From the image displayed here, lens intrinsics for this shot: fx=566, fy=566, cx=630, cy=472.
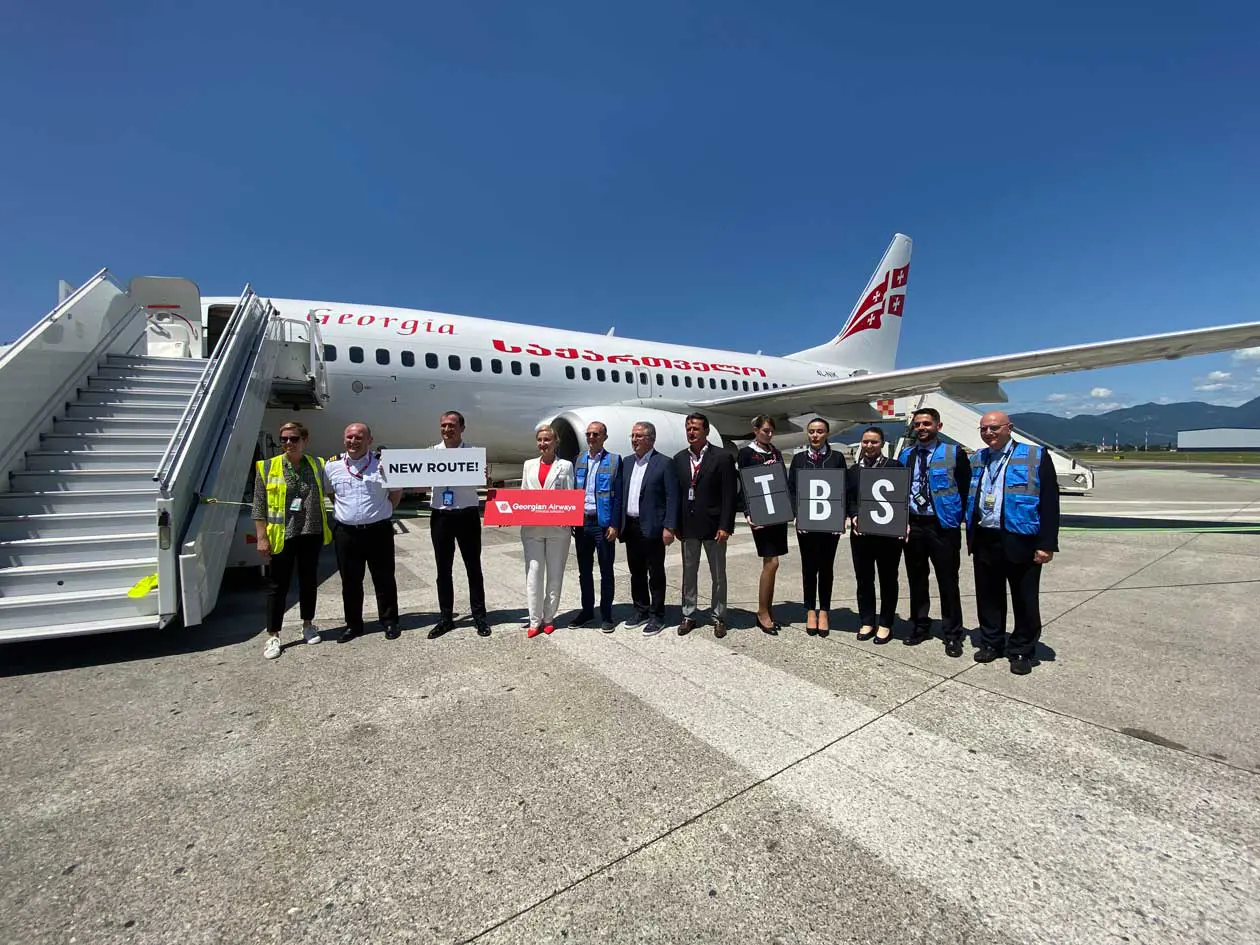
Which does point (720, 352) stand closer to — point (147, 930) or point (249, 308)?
point (249, 308)

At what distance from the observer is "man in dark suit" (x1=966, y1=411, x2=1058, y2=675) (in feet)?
12.9

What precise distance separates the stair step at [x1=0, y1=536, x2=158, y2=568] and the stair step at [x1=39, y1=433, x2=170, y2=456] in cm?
139

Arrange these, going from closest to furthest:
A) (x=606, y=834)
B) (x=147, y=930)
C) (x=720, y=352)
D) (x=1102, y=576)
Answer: (x=147, y=930) → (x=606, y=834) → (x=1102, y=576) → (x=720, y=352)

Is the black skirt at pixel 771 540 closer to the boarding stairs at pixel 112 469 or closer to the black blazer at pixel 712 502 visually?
the black blazer at pixel 712 502

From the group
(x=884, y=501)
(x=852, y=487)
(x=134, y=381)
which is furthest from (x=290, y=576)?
(x=884, y=501)

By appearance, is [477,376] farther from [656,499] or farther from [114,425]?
[656,499]

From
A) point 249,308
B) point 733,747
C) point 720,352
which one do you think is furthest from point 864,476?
point 720,352

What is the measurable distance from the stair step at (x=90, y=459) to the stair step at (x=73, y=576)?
1.38 meters

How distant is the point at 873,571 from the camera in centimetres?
461

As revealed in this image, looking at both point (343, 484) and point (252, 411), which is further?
point (252, 411)

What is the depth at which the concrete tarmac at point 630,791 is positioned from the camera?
190 cm

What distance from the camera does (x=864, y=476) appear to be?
15.3 feet

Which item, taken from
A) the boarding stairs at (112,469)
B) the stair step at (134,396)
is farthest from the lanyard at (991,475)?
the stair step at (134,396)

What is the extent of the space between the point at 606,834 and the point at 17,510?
5960 millimetres
